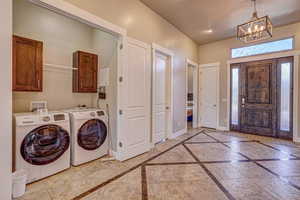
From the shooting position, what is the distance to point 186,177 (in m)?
2.36

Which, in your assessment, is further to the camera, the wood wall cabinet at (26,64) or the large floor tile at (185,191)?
the wood wall cabinet at (26,64)

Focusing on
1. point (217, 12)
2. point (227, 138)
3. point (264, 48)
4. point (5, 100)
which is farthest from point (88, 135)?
point (264, 48)

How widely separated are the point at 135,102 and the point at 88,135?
41.6 inches

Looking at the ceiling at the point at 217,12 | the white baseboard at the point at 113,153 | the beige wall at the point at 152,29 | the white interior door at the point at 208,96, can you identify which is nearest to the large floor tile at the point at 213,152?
the beige wall at the point at 152,29

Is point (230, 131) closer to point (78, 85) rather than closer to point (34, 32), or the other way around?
point (78, 85)

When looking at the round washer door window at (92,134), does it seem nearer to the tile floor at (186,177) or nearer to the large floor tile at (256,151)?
the tile floor at (186,177)

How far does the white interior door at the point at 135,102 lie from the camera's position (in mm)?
2957

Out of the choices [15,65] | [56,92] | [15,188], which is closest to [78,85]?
[56,92]

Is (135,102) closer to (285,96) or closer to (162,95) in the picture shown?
(162,95)

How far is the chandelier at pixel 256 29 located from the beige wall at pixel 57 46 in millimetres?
2506

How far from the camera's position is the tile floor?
1939 mm

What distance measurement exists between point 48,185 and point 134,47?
8.63 feet

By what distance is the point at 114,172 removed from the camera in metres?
2.52

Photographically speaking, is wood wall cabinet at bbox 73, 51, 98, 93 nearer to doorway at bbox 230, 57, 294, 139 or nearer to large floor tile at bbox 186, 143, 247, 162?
large floor tile at bbox 186, 143, 247, 162
